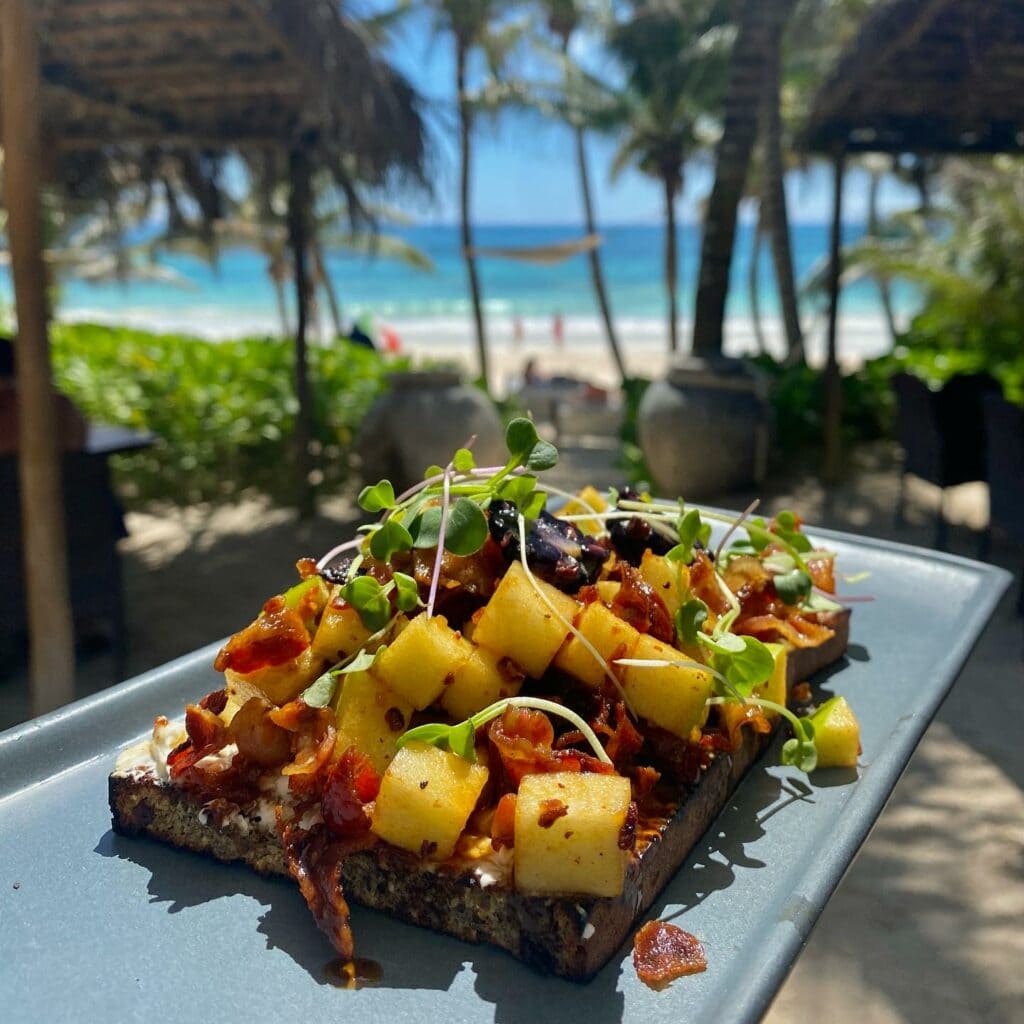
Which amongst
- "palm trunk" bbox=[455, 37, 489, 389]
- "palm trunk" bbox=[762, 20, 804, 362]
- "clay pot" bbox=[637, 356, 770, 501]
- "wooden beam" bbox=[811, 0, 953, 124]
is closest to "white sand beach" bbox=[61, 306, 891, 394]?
"palm trunk" bbox=[455, 37, 489, 389]

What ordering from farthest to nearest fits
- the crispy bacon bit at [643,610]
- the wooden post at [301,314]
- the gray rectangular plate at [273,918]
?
the wooden post at [301,314] → the crispy bacon bit at [643,610] → the gray rectangular plate at [273,918]

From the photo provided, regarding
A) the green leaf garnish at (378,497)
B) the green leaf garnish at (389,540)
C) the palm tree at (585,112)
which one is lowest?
the green leaf garnish at (389,540)

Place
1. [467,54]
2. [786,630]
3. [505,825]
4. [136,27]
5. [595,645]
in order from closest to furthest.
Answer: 1. [505,825]
2. [595,645]
3. [786,630]
4. [136,27]
5. [467,54]

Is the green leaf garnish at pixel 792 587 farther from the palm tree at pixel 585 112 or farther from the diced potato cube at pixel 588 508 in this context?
the palm tree at pixel 585 112

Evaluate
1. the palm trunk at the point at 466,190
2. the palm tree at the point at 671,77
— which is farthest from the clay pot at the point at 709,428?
the palm tree at the point at 671,77

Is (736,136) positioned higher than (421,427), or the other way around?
(736,136)

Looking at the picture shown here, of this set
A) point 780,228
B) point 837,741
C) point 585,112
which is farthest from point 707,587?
point 585,112

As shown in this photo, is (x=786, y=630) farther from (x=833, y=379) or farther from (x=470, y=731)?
(x=833, y=379)
